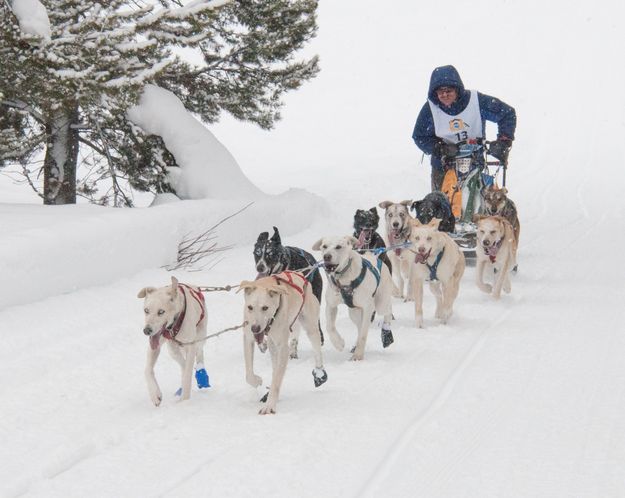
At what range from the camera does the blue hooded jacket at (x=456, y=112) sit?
943 centimetres

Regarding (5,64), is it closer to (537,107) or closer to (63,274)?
(63,274)

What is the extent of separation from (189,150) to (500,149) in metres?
3.92

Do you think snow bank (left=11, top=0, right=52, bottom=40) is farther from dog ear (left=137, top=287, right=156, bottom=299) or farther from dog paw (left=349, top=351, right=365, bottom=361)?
dog paw (left=349, top=351, right=365, bottom=361)

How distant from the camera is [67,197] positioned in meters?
10.0

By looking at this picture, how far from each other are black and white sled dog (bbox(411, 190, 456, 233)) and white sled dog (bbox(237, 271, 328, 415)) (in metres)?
3.65

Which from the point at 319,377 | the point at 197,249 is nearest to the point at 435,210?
the point at 197,249

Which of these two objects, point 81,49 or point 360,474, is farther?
point 81,49

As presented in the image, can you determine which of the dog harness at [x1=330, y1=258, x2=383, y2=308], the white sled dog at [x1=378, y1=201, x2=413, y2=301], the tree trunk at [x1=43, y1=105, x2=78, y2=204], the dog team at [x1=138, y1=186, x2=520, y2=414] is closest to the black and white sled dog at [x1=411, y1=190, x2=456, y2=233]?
the dog team at [x1=138, y1=186, x2=520, y2=414]

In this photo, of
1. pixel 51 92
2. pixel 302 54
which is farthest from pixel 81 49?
pixel 302 54

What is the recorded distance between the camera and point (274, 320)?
4738 millimetres

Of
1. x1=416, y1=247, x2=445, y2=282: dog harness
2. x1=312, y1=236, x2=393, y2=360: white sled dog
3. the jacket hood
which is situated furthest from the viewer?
the jacket hood

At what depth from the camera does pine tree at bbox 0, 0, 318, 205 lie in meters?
7.30

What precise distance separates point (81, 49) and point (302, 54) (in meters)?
24.5

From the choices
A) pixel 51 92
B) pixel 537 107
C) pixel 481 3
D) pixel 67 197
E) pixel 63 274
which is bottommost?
pixel 63 274
